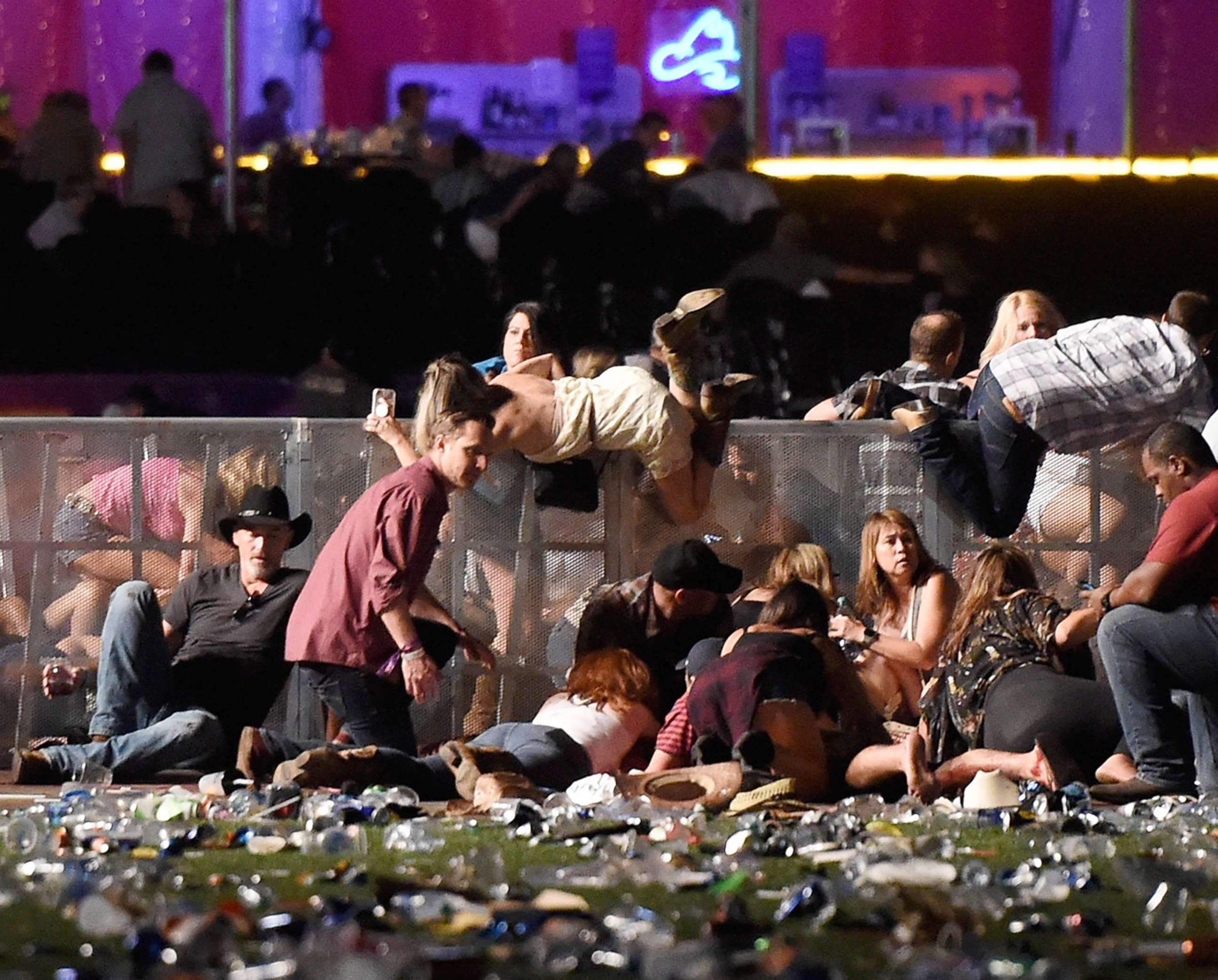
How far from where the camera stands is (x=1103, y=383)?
8352 millimetres

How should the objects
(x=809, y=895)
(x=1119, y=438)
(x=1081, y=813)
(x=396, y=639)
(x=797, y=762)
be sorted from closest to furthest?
(x=809, y=895) → (x=1081, y=813) → (x=797, y=762) → (x=396, y=639) → (x=1119, y=438)

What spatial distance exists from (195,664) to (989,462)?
3043 mm

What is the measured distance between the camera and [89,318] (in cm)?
1173

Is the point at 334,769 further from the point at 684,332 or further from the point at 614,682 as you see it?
the point at 684,332

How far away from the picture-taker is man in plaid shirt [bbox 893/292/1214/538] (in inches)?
328

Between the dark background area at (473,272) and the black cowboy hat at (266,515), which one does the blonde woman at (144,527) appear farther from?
the dark background area at (473,272)

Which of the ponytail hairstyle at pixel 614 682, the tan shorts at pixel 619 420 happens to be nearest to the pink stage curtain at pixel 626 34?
the tan shorts at pixel 619 420

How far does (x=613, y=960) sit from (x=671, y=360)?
458cm

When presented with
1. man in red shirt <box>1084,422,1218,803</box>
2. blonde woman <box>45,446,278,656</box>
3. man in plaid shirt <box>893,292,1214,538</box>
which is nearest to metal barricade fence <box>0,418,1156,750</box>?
blonde woman <box>45,446,278,656</box>

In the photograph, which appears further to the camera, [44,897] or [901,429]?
[901,429]

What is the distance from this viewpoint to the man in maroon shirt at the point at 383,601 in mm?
7848

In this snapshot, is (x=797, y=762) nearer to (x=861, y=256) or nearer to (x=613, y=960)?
(x=613, y=960)

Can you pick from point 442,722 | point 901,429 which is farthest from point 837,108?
point 442,722

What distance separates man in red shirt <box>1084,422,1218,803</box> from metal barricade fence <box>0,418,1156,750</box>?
1092mm
